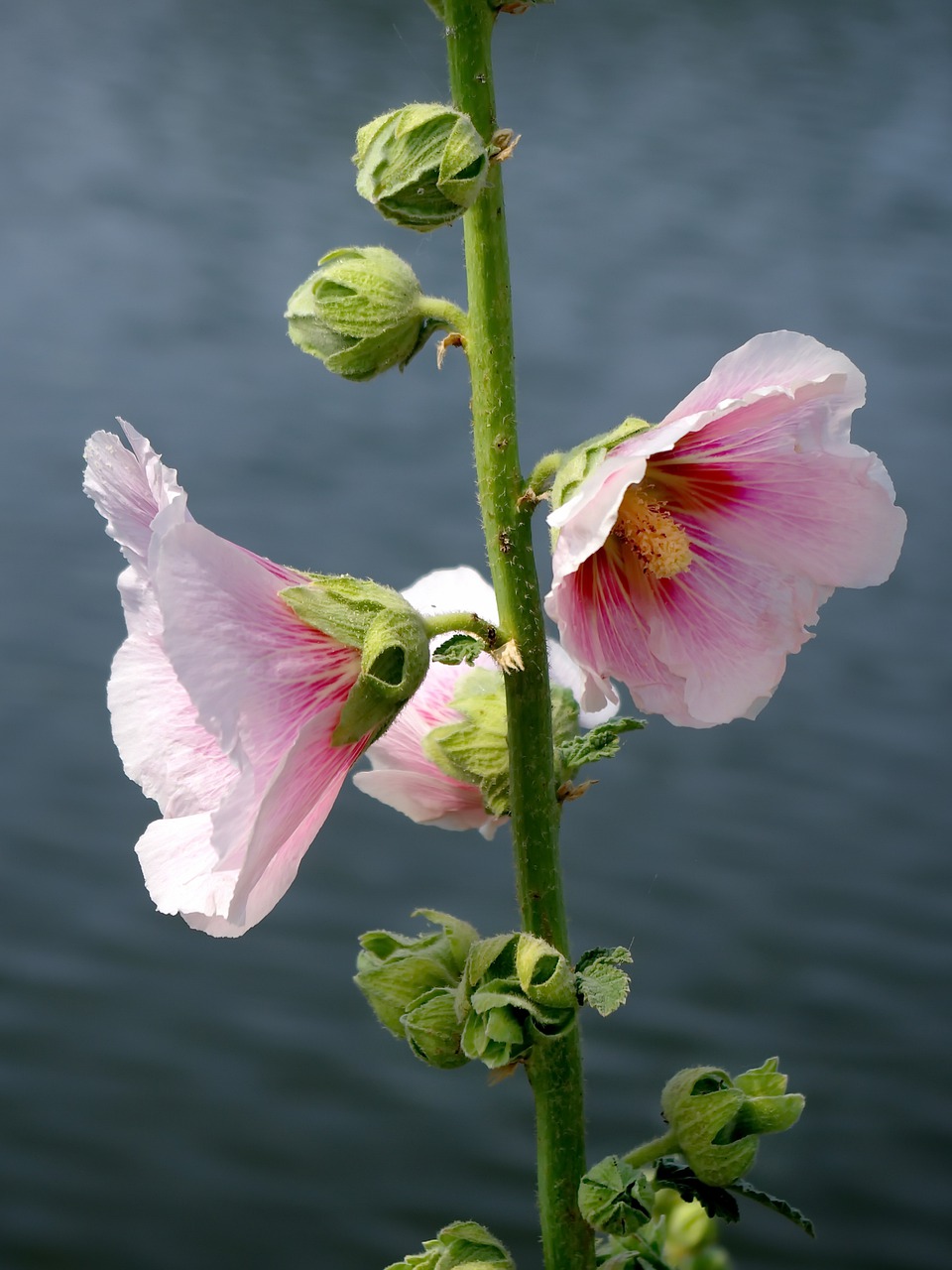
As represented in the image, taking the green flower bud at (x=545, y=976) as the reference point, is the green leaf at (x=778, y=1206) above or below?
below

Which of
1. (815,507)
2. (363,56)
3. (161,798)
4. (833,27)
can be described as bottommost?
(161,798)

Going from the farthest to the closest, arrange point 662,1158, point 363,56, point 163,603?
1. point 363,56
2. point 662,1158
3. point 163,603

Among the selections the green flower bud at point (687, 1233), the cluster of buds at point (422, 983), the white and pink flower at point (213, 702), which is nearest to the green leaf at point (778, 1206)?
the cluster of buds at point (422, 983)

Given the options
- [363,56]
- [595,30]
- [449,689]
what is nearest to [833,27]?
[595,30]

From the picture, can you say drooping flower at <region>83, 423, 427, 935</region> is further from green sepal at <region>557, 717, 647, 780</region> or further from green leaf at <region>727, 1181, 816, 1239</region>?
green leaf at <region>727, 1181, 816, 1239</region>

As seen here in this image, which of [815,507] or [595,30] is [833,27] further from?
[815,507]

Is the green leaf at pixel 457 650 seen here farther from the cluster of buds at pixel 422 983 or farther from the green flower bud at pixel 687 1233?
the green flower bud at pixel 687 1233

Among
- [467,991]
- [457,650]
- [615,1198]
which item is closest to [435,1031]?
[467,991]
